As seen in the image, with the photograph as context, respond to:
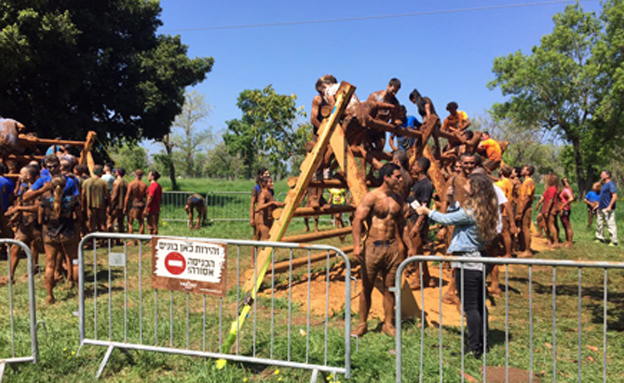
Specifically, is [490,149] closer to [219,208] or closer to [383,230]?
[383,230]

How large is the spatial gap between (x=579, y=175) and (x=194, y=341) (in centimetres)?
3643

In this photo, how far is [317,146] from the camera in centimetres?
571

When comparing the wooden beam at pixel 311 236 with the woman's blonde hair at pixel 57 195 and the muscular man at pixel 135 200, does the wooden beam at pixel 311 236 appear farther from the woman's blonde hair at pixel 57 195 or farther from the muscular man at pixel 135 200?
the muscular man at pixel 135 200

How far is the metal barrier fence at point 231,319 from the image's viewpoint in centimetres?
397

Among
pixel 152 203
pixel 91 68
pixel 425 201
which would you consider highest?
pixel 91 68

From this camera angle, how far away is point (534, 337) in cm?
508

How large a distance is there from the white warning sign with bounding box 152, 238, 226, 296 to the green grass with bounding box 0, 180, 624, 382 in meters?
0.68

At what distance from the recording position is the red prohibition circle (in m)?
4.10

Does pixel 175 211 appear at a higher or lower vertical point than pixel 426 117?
lower

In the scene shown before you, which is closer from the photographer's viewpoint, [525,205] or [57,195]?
[57,195]

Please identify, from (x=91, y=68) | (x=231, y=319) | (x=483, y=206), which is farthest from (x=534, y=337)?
(x=91, y=68)

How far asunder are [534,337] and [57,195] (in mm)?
6852

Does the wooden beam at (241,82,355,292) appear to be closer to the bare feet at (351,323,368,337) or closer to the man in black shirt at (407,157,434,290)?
the bare feet at (351,323,368,337)

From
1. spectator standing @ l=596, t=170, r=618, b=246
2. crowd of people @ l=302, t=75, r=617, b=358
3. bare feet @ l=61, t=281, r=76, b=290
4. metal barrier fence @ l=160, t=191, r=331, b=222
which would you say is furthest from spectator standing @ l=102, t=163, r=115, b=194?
spectator standing @ l=596, t=170, r=618, b=246
